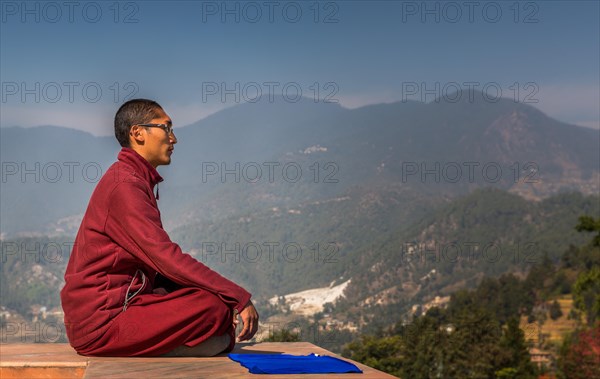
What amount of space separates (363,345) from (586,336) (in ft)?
97.4

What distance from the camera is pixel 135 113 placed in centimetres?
577

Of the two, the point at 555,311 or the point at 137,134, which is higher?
the point at 137,134

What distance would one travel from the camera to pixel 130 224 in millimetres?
5387

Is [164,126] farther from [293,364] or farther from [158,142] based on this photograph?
[293,364]

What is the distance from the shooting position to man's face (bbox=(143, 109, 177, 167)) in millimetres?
5809

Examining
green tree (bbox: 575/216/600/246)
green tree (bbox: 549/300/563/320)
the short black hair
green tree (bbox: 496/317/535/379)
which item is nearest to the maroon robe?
the short black hair

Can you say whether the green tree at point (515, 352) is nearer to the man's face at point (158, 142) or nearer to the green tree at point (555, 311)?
the green tree at point (555, 311)

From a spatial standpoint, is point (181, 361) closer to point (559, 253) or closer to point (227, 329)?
point (227, 329)

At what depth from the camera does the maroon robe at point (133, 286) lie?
17.6 feet

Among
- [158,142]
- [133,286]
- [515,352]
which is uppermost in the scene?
[158,142]

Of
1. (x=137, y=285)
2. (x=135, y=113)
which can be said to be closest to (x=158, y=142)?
(x=135, y=113)

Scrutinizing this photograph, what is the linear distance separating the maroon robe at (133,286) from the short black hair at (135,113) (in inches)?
12.2

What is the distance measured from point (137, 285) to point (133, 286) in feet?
0.13

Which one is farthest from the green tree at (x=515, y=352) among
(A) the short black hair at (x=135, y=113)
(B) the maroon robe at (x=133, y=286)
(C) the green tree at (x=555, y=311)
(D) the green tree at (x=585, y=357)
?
(A) the short black hair at (x=135, y=113)
